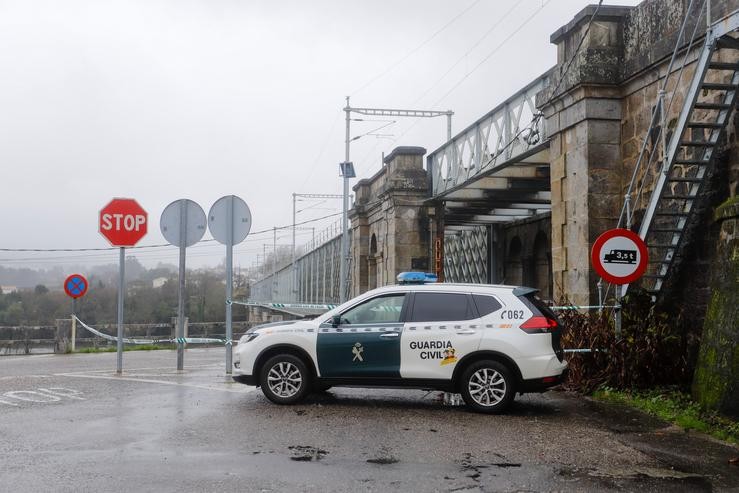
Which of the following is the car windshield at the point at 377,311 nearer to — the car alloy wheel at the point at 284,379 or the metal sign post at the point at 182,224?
the car alloy wheel at the point at 284,379

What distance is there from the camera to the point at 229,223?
13203 mm

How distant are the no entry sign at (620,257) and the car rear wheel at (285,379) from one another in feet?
12.7

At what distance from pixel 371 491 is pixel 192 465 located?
1.54 metres

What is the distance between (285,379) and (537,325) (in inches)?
114

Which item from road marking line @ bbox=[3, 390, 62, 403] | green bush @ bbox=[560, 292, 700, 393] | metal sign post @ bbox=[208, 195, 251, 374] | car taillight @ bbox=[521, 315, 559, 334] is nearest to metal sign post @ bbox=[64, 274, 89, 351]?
metal sign post @ bbox=[208, 195, 251, 374]

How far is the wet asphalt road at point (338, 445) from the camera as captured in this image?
5.82 metres

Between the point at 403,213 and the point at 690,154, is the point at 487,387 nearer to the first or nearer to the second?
the point at 690,154

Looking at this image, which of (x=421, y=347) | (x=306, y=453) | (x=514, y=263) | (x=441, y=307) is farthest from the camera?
(x=514, y=263)

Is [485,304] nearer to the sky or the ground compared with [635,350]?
nearer to the sky

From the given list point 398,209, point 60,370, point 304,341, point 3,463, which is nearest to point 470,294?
point 304,341

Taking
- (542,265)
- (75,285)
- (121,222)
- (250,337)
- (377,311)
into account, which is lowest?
(250,337)

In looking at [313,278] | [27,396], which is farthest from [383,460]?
[313,278]

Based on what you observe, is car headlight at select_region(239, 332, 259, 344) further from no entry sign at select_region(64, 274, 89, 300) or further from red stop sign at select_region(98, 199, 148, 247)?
no entry sign at select_region(64, 274, 89, 300)

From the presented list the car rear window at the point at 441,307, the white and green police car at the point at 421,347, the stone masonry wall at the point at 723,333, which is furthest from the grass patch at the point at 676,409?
the car rear window at the point at 441,307
